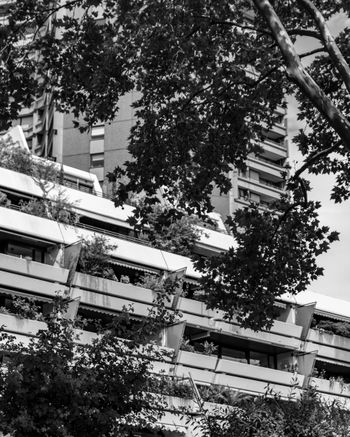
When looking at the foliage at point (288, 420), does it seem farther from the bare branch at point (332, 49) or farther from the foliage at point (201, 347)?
the foliage at point (201, 347)

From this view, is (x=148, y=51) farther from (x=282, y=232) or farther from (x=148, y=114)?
(x=282, y=232)

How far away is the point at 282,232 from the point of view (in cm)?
2069

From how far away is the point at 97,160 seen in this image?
6303 centimetres

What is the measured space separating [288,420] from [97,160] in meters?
43.7

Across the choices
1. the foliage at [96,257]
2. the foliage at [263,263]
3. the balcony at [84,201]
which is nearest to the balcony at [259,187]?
the balcony at [84,201]

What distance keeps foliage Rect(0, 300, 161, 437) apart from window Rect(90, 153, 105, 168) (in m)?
46.8

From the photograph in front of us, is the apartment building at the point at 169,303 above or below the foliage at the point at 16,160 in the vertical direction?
below

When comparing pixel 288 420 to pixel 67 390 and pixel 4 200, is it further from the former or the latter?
pixel 4 200

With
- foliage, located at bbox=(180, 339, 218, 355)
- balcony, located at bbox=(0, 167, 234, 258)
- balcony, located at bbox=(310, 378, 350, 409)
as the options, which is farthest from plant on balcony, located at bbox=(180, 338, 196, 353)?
balcony, located at bbox=(310, 378, 350, 409)

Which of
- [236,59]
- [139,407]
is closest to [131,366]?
[139,407]

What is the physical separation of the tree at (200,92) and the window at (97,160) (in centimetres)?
4174

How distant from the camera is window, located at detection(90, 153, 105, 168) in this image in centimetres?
6273

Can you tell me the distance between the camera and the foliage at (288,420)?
20.0 metres

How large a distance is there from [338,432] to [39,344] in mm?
9001
